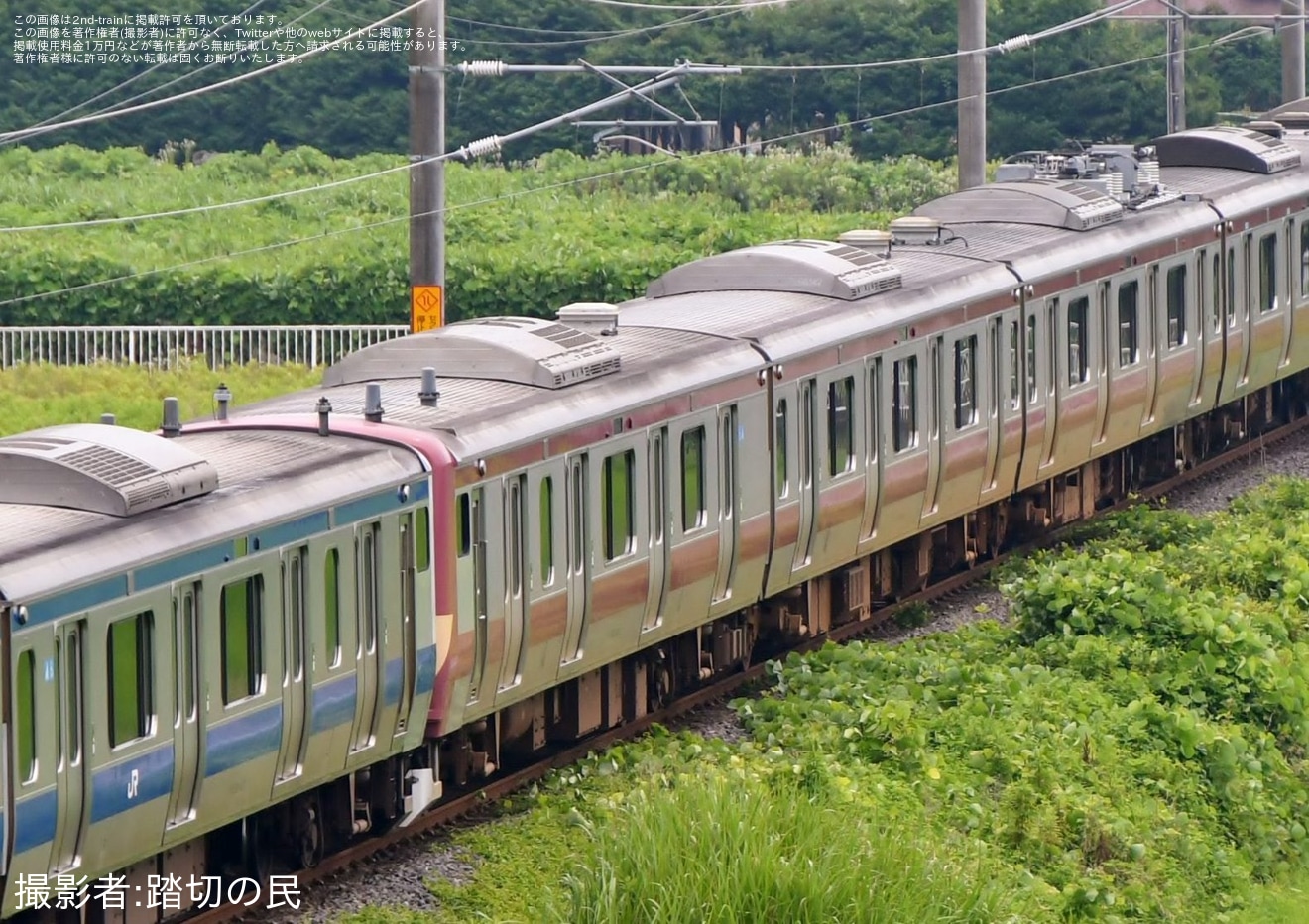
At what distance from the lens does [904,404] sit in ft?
62.7

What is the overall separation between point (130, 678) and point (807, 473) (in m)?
7.24

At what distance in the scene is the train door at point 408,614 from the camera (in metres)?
13.3

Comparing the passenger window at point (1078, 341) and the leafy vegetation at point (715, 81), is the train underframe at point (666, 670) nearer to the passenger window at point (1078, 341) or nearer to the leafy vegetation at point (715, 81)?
the passenger window at point (1078, 341)

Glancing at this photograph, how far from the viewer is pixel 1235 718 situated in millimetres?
16703

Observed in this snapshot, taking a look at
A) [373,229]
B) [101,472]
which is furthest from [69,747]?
[373,229]

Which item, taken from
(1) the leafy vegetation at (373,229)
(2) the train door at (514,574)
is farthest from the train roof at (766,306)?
(1) the leafy vegetation at (373,229)

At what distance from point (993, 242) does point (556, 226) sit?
18118mm

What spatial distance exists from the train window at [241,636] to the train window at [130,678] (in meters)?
0.56

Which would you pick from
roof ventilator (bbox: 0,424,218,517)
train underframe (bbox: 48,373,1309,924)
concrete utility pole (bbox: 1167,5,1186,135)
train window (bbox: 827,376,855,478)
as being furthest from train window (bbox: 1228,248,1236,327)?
concrete utility pole (bbox: 1167,5,1186,135)

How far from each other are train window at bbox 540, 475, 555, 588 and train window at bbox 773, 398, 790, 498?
292 centimetres

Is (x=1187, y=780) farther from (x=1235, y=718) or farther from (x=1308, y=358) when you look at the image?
(x=1308, y=358)

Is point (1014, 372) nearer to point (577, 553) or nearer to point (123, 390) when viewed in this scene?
point (577, 553)

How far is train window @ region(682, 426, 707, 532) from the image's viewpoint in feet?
53.3

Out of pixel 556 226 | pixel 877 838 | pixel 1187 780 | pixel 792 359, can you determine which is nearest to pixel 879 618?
pixel 792 359
